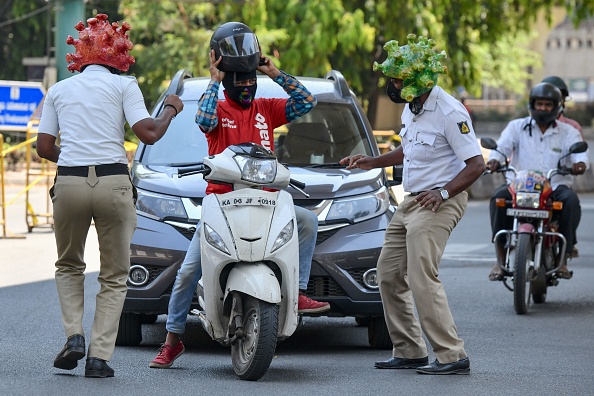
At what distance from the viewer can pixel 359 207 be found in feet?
27.7

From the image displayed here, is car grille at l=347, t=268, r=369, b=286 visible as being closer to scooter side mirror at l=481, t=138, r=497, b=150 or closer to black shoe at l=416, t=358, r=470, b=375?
black shoe at l=416, t=358, r=470, b=375

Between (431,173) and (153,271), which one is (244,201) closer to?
(431,173)

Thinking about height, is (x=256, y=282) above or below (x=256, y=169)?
below

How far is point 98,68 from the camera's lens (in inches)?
276

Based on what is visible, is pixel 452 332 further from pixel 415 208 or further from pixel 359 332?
pixel 359 332

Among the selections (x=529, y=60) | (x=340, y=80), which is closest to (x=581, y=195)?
(x=340, y=80)

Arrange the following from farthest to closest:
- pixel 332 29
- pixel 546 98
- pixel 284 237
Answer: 1. pixel 332 29
2. pixel 546 98
3. pixel 284 237

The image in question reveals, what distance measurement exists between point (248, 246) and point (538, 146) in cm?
476

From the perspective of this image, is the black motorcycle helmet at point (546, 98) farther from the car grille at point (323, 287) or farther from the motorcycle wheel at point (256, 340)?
the motorcycle wheel at point (256, 340)

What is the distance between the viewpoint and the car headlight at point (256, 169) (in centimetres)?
705

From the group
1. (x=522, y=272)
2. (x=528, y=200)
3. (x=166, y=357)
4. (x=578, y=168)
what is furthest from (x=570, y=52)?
(x=166, y=357)

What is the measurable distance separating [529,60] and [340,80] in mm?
58093

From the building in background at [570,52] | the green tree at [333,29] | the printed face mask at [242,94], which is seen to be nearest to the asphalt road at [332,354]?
the printed face mask at [242,94]

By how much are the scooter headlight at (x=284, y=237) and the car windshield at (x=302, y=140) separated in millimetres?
1880
